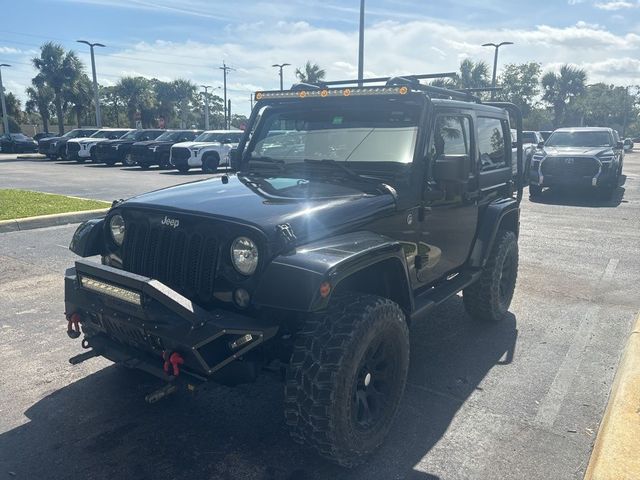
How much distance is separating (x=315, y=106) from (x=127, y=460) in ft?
8.95

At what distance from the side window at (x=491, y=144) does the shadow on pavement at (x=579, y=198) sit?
864 centimetres

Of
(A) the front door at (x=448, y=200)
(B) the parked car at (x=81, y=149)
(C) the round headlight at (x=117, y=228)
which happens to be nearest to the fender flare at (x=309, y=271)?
(A) the front door at (x=448, y=200)

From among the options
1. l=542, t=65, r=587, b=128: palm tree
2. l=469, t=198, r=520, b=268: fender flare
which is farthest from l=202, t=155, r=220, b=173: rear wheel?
l=542, t=65, r=587, b=128: palm tree

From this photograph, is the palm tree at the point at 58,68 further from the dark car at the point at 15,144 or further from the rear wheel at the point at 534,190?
the rear wheel at the point at 534,190

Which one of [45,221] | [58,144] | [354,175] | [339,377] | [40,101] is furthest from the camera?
[40,101]

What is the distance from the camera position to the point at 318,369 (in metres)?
2.67

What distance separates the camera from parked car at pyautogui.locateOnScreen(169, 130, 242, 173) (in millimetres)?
20031

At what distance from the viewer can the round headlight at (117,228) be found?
11.0 ft

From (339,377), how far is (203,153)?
1860 cm

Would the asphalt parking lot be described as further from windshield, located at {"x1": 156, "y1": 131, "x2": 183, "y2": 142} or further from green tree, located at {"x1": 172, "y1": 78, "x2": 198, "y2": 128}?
green tree, located at {"x1": 172, "y1": 78, "x2": 198, "y2": 128}

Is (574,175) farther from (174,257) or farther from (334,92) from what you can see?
(174,257)

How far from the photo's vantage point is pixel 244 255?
9.22ft

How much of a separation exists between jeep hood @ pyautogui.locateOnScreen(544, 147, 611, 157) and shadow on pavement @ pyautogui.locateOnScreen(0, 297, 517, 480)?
11393mm

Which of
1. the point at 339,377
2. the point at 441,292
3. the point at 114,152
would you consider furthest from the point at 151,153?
the point at 339,377
